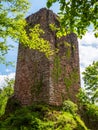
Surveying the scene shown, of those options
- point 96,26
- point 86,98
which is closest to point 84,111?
point 86,98

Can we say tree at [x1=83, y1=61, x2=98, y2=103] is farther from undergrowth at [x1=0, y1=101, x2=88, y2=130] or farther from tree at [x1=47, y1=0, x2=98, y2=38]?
tree at [x1=47, y1=0, x2=98, y2=38]

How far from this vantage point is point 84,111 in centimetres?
2155

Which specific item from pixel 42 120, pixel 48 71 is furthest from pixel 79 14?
pixel 48 71

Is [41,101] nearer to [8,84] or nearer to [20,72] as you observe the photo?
[20,72]

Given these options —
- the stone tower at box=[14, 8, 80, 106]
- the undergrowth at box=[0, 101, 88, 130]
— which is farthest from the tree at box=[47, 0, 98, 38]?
the stone tower at box=[14, 8, 80, 106]

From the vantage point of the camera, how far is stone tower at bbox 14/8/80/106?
2047 centimetres

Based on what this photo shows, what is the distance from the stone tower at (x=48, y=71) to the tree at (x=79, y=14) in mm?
12597

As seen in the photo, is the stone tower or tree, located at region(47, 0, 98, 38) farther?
the stone tower

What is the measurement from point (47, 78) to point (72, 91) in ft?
9.77

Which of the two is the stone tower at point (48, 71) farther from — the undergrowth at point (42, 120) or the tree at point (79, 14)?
the tree at point (79, 14)

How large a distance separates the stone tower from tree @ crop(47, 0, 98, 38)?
1260 centimetres

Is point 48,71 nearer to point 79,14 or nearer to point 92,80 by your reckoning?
point 92,80

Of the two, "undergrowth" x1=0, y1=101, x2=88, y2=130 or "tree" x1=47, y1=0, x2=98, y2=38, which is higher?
"tree" x1=47, y1=0, x2=98, y2=38

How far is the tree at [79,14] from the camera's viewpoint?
6.94 metres
